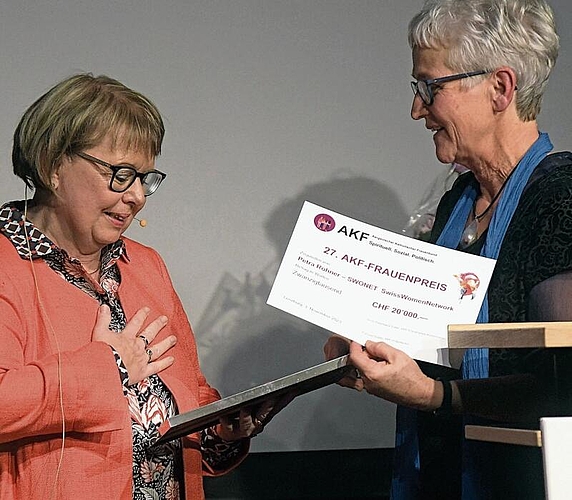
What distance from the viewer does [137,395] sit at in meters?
1.78

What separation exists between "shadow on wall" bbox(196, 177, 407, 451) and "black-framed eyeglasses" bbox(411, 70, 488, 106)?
943 mm

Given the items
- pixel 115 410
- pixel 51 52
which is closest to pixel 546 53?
pixel 115 410

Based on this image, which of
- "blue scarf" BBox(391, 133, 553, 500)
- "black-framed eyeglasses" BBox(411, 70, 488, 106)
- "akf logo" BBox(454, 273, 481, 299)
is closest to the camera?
"akf logo" BBox(454, 273, 481, 299)

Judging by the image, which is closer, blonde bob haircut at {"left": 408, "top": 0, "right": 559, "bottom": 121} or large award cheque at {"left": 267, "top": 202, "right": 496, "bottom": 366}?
large award cheque at {"left": 267, "top": 202, "right": 496, "bottom": 366}

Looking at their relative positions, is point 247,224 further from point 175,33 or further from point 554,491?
point 554,491

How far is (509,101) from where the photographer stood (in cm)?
170

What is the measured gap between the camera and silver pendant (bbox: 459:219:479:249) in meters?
1.76

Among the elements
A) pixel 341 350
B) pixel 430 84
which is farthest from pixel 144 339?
pixel 430 84

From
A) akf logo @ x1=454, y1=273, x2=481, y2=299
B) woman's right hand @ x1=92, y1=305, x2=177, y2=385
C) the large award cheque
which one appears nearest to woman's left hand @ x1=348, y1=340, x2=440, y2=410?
the large award cheque

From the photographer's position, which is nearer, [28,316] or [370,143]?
[28,316]

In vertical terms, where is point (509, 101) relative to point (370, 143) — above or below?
below

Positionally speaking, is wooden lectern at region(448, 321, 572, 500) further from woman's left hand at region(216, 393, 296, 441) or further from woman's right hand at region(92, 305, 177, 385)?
woman's right hand at region(92, 305, 177, 385)

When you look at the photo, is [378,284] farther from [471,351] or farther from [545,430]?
[545,430]

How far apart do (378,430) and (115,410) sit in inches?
47.5
